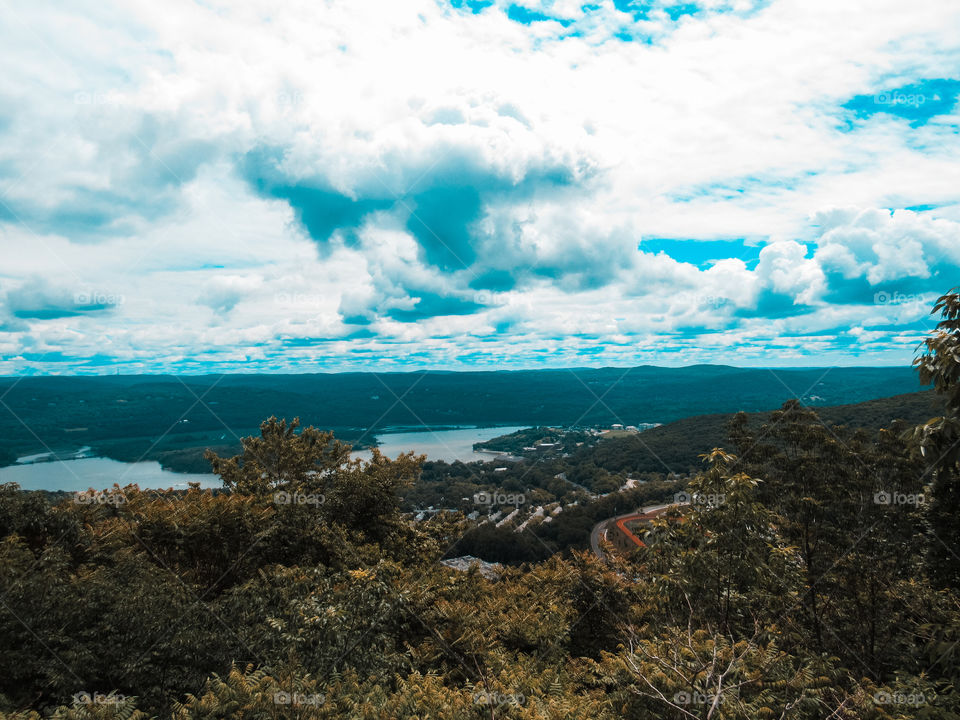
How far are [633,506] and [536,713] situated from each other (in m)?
37.1

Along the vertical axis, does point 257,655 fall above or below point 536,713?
below

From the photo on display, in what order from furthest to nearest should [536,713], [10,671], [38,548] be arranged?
[38,548]
[10,671]
[536,713]

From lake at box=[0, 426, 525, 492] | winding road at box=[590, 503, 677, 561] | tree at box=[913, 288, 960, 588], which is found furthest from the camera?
lake at box=[0, 426, 525, 492]

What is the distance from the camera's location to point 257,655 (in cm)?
640

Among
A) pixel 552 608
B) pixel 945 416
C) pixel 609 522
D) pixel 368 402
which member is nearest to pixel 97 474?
pixel 368 402

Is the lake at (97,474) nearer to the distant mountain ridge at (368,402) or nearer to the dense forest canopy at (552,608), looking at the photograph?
the distant mountain ridge at (368,402)

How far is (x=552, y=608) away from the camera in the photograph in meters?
8.11

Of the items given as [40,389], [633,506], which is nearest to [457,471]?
[633,506]

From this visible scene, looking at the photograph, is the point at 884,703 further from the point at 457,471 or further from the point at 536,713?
the point at 457,471

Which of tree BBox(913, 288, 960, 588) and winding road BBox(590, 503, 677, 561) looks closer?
tree BBox(913, 288, 960, 588)

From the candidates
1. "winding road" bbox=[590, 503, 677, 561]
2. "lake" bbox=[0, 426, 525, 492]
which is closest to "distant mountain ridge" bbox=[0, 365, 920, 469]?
"lake" bbox=[0, 426, 525, 492]

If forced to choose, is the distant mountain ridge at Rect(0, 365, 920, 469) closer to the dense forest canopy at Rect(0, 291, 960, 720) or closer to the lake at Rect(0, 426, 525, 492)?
the lake at Rect(0, 426, 525, 492)

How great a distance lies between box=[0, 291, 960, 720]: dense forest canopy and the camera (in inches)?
181

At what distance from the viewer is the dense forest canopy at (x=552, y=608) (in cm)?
459
